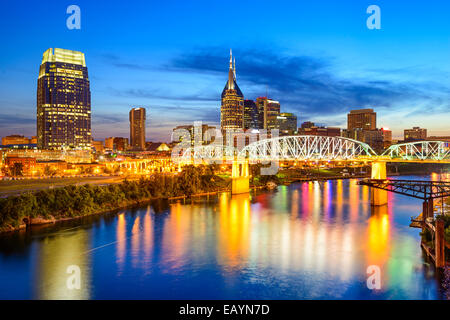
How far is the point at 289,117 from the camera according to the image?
169750 millimetres

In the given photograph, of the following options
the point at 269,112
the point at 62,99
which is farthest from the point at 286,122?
the point at 62,99

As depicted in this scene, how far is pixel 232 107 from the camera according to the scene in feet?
477

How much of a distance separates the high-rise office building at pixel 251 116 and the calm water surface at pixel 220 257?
128m

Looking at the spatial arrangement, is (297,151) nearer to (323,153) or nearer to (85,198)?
(323,153)

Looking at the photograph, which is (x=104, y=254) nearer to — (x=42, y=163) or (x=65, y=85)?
(x=42, y=163)

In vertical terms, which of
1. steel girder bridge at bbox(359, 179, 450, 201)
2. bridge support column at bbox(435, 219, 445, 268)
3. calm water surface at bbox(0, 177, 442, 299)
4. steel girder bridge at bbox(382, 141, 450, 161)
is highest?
steel girder bridge at bbox(382, 141, 450, 161)

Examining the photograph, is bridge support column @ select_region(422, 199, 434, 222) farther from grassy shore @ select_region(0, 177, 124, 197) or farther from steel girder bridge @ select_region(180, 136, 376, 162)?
grassy shore @ select_region(0, 177, 124, 197)

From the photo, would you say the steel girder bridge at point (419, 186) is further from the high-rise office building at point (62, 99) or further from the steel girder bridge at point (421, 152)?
the high-rise office building at point (62, 99)

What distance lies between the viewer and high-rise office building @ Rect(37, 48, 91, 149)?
10056 centimetres

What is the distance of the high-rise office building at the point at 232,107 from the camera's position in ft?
477

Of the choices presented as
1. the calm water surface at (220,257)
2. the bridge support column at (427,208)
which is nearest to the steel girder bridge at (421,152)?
the calm water surface at (220,257)

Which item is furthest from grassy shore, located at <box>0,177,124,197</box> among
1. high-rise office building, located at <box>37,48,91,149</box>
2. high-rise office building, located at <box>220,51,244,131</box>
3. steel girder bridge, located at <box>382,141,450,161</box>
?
high-rise office building, located at <box>220,51,244,131</box>

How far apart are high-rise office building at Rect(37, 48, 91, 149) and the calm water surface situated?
82.3 meters
